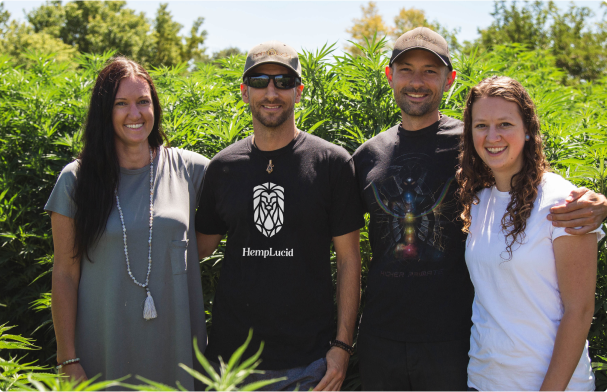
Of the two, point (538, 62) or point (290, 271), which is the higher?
point (538, 62)

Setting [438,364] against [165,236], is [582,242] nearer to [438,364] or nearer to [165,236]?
[438,364]

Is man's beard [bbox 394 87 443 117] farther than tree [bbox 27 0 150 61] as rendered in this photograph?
No

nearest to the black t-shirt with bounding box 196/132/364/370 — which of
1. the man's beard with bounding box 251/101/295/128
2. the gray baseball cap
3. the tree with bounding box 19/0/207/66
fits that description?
the man's beard with bounding box 251/101/295/128

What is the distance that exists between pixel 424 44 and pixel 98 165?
1.82 m

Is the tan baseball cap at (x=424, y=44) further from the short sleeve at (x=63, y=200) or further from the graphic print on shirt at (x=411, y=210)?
the short sleeve at (x=63, y=200)

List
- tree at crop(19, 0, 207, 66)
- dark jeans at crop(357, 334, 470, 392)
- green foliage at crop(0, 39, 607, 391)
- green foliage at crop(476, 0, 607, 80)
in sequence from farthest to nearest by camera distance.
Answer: tree at crop(19, 0, 207, 66) → green foliage at crop(476, 0, 607, 80) → green foliage at crop(0, 39, 607, 391) → dark jeans at crop(357, 334, 470, 392)

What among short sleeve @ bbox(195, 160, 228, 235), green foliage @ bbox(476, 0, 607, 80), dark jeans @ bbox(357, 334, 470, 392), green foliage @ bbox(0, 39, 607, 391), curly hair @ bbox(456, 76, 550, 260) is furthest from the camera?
green foliage @ bbox(476, 0, 607, 80)

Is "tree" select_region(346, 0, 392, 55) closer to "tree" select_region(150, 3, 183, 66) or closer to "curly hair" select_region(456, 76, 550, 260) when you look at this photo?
"tree" select_region(150, 3, 183, 66)

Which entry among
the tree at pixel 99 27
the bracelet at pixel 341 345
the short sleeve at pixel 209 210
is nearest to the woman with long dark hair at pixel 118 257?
the short sleeve at pixel 209 210

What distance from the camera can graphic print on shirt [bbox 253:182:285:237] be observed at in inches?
94.7

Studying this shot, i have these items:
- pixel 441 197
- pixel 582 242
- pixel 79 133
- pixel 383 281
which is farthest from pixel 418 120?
pixel 79 133

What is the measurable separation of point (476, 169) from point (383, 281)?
700mm

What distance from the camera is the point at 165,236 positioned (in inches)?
94.9

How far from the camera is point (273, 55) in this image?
2.49 m
